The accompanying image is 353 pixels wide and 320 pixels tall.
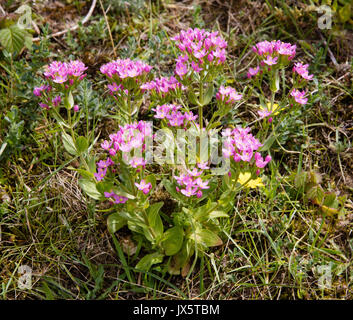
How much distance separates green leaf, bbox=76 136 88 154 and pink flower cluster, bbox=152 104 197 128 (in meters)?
0.61

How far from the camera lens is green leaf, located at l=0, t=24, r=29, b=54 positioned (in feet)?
13.0

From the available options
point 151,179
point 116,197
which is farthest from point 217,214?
point 116,197

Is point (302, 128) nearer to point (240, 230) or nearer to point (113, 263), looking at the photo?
point (240, 230)

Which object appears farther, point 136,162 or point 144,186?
point 144,186

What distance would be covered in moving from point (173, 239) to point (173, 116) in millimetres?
1028

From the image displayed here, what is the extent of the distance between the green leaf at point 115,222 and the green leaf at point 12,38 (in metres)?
2.11

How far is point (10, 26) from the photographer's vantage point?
4059 millimetres

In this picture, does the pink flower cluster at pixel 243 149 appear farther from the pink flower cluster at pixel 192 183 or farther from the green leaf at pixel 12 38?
the green leaf at pixel 12 38

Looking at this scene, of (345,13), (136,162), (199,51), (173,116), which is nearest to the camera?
(136,162)

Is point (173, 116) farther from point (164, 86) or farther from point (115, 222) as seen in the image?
point (115, 222)

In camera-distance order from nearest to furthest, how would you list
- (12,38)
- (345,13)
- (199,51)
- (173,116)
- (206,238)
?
1. (199,51)
2. (173,116)
3. (206,238)
4. (12,38)
5. (345,13)

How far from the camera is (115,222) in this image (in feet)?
10.8

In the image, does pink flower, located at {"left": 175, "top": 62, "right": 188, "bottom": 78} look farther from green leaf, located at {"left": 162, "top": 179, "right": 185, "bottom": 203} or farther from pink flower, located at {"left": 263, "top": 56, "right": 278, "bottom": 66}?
green leaf, located at {"left": 162, "top": 179, "right": 185, "bottom": 203}

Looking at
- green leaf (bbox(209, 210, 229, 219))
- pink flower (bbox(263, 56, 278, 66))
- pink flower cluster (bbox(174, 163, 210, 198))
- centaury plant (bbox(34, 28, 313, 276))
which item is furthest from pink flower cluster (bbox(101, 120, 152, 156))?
pink flower (bbox(263, 56, 278, 66))
